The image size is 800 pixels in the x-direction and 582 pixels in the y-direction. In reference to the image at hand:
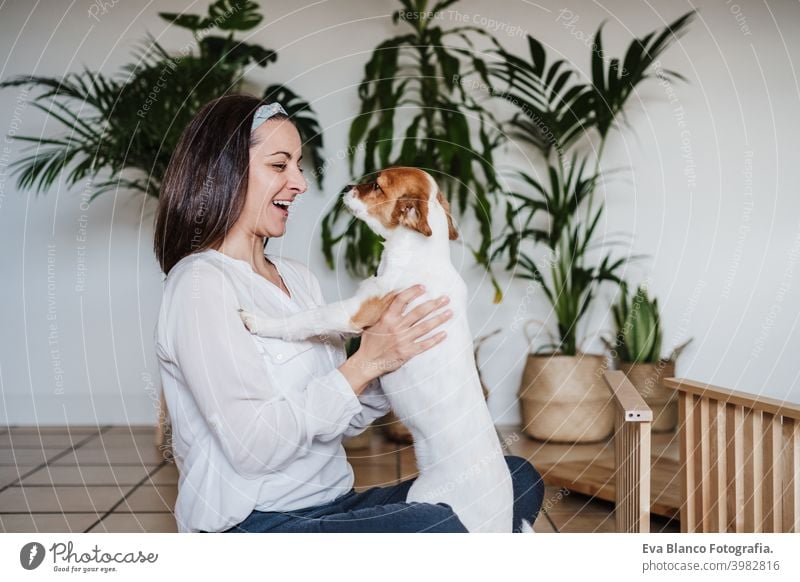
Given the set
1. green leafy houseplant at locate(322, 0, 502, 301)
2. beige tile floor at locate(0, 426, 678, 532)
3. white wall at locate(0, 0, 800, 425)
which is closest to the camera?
beige tile floor at locate(0, 426, 678, 532)

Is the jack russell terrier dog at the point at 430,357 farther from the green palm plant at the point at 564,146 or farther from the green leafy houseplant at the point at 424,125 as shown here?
the green palm plant at the point at 564,146

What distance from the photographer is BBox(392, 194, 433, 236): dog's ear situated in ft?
5.07

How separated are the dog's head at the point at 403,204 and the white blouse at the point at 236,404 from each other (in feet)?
0.85

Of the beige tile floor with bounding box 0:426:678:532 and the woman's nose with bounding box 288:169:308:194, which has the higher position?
the woman's nose with bounding box 288:169:308:194

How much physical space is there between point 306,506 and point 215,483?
0.18 meters

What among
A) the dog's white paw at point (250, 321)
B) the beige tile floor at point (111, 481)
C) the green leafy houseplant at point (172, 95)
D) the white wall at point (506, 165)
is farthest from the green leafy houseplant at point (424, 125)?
the dog's white paw at point (250, 321)

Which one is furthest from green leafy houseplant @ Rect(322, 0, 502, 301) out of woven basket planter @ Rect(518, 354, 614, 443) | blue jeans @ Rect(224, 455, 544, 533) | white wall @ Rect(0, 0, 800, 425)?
blue jeans @ Rect(224, 455, 544, 533)

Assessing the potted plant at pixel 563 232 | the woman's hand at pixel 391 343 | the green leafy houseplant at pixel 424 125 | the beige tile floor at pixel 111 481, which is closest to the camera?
the woman's hand at pixel 391 343

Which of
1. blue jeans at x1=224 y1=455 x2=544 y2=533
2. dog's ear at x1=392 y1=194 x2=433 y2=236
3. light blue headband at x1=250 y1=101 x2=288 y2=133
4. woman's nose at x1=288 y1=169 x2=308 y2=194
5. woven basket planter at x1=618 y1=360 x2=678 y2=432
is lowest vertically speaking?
woven basket planter at x1=618 y1=360 x2=678 y2=432

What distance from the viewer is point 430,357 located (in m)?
1.48

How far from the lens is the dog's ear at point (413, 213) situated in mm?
1545

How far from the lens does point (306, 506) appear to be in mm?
1485

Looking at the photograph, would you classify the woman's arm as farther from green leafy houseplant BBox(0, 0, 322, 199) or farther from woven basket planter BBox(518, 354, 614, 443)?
woven basket planter BBox(518, 354, 614, 443)
